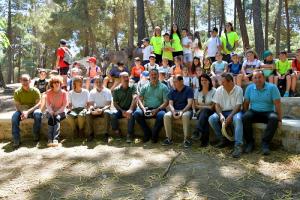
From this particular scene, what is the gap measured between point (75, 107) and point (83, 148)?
1.14m

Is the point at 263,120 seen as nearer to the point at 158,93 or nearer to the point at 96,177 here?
the point at 158,93

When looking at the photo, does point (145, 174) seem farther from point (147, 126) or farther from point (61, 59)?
point (61, 59)

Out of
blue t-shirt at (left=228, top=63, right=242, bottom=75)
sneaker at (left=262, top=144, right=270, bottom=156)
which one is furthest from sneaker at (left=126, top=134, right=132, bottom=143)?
blue t-shirt at (left=228, top=63, right=242, bottom=75)

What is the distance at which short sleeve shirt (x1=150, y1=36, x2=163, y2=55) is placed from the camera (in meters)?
10.5

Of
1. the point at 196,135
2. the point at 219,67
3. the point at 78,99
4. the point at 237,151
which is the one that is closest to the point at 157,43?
the point at 219,67

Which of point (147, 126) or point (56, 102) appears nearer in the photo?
point (147, 126)

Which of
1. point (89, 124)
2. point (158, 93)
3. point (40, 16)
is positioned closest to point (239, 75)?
point (158, 93)

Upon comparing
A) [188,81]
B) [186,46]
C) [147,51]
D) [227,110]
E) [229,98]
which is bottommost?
[227,110]

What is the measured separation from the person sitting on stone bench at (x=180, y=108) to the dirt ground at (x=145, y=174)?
0.30m

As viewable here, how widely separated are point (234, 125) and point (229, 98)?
590mm

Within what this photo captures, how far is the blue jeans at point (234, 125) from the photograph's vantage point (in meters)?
5.73

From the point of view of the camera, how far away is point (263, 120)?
5980 millimetres

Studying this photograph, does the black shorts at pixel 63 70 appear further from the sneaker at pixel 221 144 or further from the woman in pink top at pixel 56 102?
the sneaker at pixel 221 144

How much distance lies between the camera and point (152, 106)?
23.2 feet
